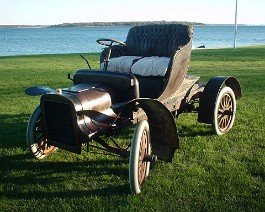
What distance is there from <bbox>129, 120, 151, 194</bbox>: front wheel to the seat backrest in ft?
7.96

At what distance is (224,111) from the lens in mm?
6035

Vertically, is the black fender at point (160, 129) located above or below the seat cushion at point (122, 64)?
below

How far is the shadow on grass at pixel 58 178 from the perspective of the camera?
3.96m

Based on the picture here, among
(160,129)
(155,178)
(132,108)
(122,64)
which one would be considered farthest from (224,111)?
(155,178)

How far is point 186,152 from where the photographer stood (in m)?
5.11

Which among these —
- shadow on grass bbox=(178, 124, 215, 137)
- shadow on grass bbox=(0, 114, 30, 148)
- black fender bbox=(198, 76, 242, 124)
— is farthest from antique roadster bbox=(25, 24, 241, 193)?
shadow on grass bbox=(0, 114, 30, 148)

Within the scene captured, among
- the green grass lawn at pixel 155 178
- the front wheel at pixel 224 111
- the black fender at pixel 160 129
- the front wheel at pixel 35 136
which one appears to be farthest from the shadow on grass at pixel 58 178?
the front wheel at pixel 224 111

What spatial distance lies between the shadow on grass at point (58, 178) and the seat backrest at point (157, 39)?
2.52 meters

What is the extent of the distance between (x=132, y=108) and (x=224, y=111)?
→ 2271 mm

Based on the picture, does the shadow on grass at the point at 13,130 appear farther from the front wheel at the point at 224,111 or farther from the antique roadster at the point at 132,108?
the front wheel at the point at 224,111

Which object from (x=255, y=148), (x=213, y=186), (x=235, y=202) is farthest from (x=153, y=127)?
(x=255, y=148)

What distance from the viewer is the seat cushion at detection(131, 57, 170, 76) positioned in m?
5.46

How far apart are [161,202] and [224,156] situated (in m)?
1.64

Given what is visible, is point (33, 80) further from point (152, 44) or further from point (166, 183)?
point (166, 183)
